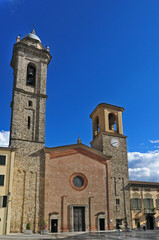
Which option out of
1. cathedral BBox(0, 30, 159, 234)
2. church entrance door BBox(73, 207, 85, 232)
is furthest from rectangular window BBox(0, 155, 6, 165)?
church entrance door BBox(73, 207, 85, 232)

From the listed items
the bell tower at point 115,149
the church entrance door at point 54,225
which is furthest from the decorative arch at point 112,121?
the church entrance door at point 54,225

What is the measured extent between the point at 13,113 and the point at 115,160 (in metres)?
14.5

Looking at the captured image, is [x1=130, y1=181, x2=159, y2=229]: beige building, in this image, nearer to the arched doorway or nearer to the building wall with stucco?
the arched doorway

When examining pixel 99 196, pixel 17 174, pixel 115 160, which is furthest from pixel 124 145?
pixel 17 174

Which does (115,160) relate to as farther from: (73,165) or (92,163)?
(73,165)

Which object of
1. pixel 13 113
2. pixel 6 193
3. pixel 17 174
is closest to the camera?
pixel 6 193

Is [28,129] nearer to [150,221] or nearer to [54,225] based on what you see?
[54,225]

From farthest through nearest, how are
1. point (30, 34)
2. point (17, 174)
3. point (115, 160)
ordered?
1. point (30, 34)
2. point (115, 160)
3. point (17, 174)

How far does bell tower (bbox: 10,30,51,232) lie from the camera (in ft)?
74.8

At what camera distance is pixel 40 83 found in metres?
29.4

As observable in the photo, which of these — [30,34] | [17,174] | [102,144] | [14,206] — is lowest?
[14,206]

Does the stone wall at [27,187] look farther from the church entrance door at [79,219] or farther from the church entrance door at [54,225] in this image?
the church entrance door at [79,219]

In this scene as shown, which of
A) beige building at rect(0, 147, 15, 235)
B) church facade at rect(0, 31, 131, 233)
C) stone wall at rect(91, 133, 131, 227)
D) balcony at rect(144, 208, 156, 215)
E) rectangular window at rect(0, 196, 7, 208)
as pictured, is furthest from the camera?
balcony at rect(144, 208, 156, 215)

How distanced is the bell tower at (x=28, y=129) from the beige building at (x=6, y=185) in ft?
3.25
